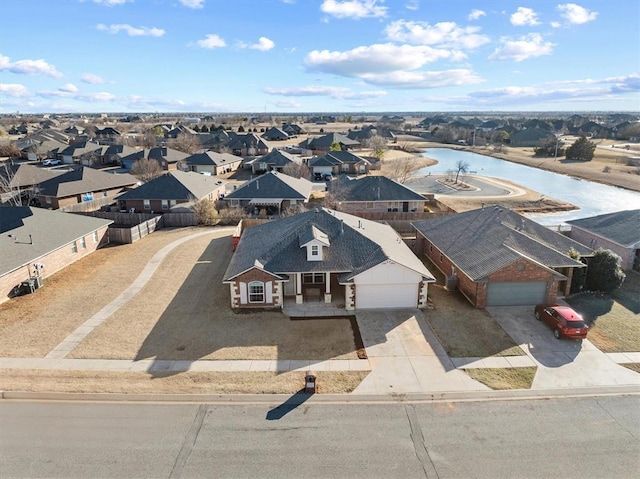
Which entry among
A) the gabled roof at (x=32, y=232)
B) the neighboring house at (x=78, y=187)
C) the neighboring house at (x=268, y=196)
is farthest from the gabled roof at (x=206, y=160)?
the gabled roof at (x=32, y=232)

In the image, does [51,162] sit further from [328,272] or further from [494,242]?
[494,242]

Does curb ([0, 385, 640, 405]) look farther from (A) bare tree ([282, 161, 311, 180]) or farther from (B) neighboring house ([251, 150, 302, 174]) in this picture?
(B) neighboring house ([251, 150, 302, 174])

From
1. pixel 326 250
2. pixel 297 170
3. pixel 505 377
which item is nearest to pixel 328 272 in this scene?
pixel 326 250

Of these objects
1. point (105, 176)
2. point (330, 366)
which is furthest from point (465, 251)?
point (105, 176)

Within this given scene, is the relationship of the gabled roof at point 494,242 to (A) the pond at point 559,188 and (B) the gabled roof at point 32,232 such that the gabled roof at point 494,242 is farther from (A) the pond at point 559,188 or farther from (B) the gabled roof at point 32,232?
(B) the gabled roof at point 32,232

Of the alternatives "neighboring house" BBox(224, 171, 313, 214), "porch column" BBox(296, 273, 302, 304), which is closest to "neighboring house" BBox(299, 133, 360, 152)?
"neighboring house" BBox(224, 171, 313, 214)

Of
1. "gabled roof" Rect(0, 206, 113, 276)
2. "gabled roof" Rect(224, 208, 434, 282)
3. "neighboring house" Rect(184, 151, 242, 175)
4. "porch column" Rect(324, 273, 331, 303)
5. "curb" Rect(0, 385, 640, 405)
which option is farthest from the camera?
"neighboring house" Rect(184, 151, 242, 175)
